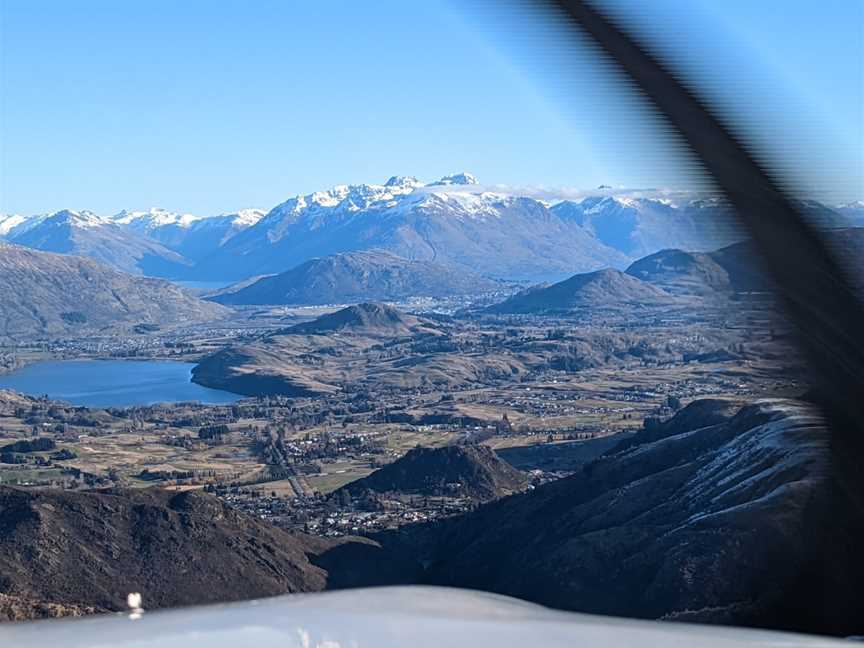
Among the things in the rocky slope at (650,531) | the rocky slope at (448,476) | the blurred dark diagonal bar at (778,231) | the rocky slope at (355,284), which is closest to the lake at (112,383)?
the rocky slope at (448,476)

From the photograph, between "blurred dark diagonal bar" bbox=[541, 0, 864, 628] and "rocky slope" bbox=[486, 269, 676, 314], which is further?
"rocky slope" bbox=[486, 269, 676, 314]

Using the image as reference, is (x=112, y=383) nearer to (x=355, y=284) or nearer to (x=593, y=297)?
(x=593, y=297)

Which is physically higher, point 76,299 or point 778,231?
point 76,299

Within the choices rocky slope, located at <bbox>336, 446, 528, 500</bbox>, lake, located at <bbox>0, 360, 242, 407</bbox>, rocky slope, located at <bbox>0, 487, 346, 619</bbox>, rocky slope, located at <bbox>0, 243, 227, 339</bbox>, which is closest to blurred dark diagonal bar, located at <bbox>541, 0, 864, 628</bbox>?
rocky slope, located at <bbox>0, 487, 346, 619</bbox>

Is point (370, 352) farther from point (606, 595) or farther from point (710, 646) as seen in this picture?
point (710, 646)

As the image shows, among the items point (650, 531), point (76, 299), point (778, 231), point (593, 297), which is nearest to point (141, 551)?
point (650, 531)

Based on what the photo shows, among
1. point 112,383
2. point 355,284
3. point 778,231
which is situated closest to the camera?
point 778,231

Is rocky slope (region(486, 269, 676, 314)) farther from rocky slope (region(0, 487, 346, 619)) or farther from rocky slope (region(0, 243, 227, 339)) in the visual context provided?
rocky slope (region(0, 487, 346, 619))
